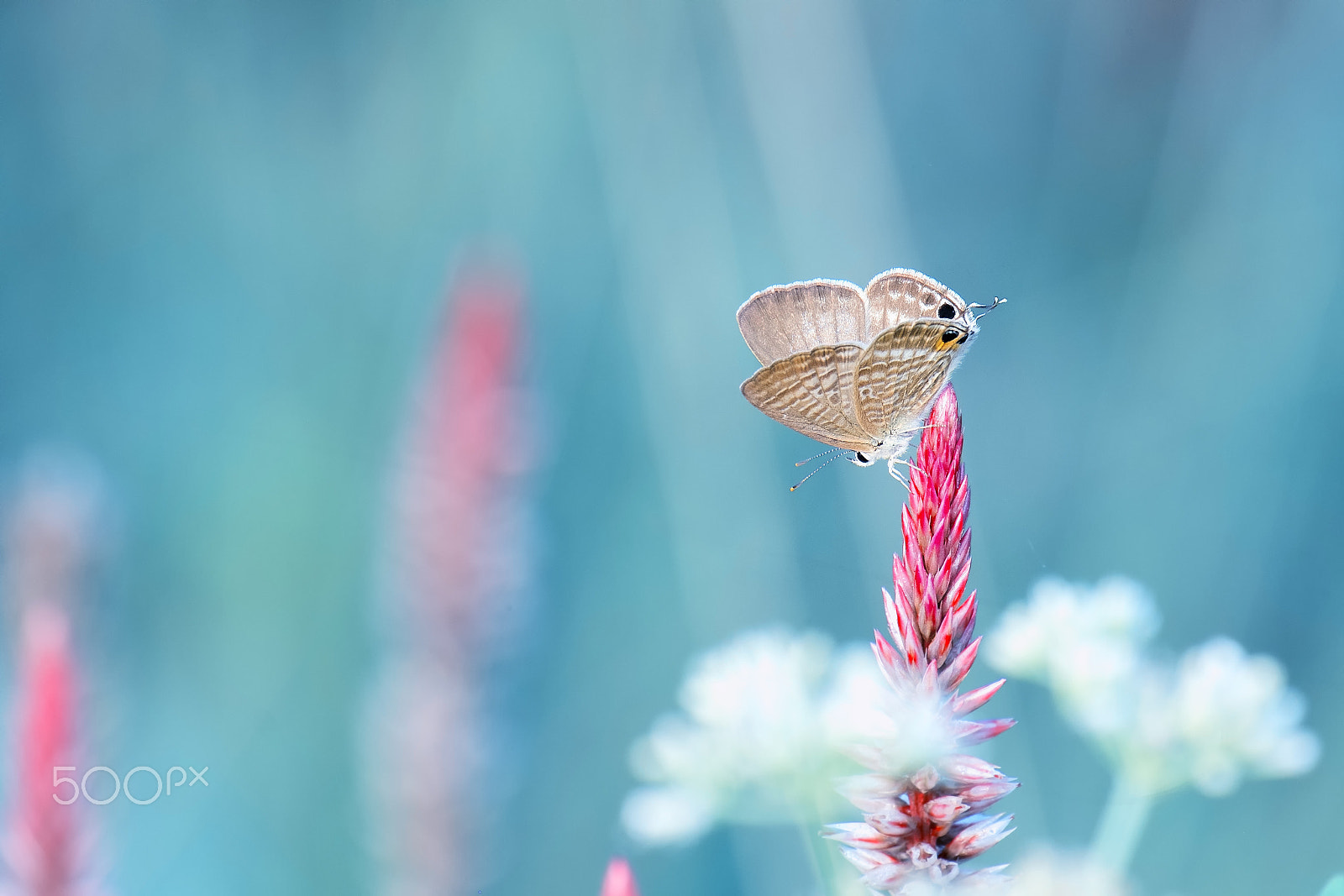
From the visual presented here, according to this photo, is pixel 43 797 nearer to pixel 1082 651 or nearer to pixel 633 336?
pixel 1082 651

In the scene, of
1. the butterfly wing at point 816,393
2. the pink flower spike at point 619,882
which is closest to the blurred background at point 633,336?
the butterfly wing at point 816,393

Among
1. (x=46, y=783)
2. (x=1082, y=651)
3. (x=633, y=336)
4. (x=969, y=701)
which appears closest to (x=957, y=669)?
(x=969, y=701)

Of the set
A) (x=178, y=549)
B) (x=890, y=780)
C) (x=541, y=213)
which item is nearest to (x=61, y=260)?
(x=178, y=549)

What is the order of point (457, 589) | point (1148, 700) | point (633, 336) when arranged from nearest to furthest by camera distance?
point (1148, 700) → point (457, 589) → point (633, 336)

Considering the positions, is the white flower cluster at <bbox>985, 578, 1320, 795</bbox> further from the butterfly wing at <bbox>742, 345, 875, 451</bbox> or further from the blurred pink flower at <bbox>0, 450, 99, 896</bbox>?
the blurred pink flower at <bbox>0, 450, 99, 896</bbox>

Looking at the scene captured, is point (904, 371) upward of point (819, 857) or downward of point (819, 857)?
upward

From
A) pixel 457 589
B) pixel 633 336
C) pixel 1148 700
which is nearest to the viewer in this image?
pixel 1148 700

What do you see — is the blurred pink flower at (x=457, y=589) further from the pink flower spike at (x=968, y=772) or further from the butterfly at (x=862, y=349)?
the pink flower spike at (x=968, y=772)

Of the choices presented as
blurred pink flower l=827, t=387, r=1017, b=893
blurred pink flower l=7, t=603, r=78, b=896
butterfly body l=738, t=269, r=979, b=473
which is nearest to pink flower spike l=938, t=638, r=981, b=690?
blurred pink flower l=827, t=387, r=1017, b=893
